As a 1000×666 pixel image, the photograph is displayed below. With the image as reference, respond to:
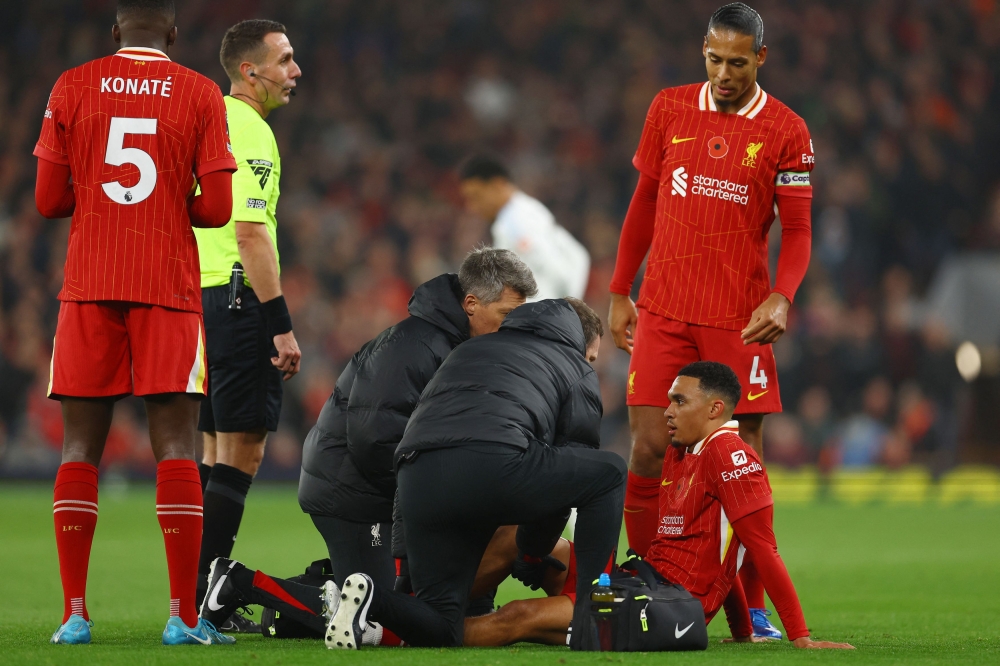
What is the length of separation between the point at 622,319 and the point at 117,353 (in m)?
2.17

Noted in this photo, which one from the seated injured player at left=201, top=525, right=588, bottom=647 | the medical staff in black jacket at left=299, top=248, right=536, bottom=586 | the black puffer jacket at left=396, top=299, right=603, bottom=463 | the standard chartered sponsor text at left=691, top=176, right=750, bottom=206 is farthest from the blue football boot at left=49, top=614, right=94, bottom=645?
the standard chartered sponsor text at left=691, top=176, right=750, bottom=206

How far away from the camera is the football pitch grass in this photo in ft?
12.8

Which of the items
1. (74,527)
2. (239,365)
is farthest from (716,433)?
(74,527)

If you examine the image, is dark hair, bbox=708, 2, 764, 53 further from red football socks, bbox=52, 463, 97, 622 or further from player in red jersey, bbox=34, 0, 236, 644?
red football socks, bbox=52, 463, 97, 622

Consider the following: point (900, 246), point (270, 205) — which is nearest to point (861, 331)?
point (900, 246)

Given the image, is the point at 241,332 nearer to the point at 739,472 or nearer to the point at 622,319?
the point at 622,319

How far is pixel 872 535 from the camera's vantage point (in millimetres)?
9922

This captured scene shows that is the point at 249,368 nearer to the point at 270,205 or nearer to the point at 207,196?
the point at 270,205

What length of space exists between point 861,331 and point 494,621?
11.2 m

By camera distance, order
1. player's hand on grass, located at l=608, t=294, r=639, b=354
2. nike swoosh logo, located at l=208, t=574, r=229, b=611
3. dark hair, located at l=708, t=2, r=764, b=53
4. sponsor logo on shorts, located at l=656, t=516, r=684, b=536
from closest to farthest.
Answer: nike swoosh logo, located at l=208, t=574, r=229, b=611 < sponsor logo on shorts, located at l=656, t=516, r=684, b=536 < dark hair, located at l=708, t=2, r=764, b=53 < player's hand on grass, located at l=608, t=294, r=639, b=354

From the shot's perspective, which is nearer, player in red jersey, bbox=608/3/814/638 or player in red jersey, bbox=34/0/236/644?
player in red jersey, bbox=34/0/236/644

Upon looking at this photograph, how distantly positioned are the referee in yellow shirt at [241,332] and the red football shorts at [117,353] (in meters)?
0.83

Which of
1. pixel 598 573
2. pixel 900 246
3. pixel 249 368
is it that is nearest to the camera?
pixel 598 573

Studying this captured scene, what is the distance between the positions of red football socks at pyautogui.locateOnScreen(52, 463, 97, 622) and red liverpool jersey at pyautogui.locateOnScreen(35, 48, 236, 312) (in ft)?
1.95
